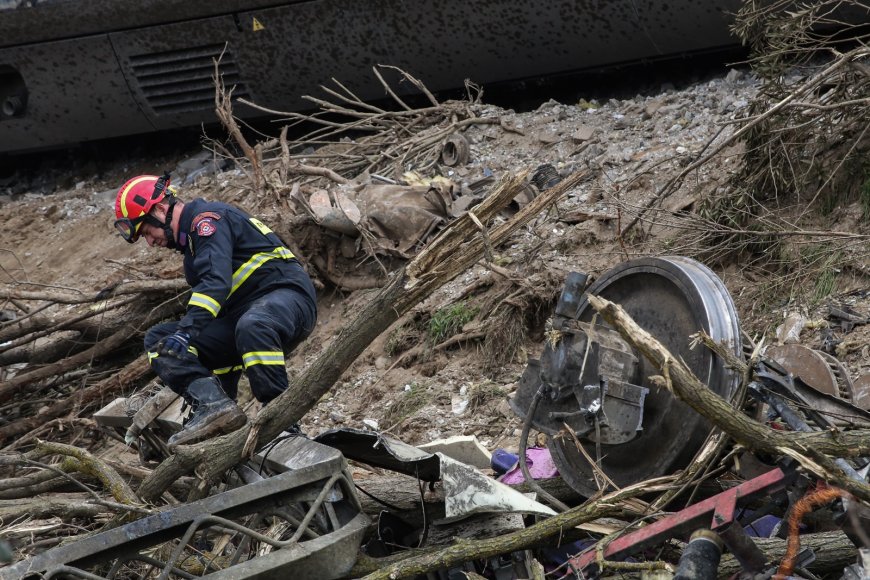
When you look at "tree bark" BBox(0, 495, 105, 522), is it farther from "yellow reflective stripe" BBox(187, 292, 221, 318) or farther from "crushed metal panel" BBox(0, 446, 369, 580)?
"yellow reflective stripe" BBox(187, 292, 221, 318)

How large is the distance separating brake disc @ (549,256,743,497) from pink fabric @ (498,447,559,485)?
7.9 inches

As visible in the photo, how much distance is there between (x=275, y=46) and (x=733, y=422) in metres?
6.61

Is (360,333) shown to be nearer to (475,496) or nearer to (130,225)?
(475,496)

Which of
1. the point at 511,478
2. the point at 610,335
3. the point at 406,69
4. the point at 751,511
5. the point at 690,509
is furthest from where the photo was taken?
the point at 406,69

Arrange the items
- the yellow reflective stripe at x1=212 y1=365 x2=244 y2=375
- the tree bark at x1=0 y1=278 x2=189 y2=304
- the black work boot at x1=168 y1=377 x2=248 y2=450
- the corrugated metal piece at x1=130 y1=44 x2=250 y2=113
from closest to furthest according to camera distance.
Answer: the black work boot at x1=168 y1=377 x2=248 y2=450, the yellow reflective stripe at x1=212 y1=365 x2=244 y2=375, the tree bark at x1=0 y1=278 x2=189 y2=304, the corrugated metal piece at x1=130 y1=44 x2=250 y2=113

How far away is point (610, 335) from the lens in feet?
13.3

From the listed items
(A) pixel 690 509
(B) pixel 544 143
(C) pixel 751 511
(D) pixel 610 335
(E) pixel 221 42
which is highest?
(E) pixel 221 42

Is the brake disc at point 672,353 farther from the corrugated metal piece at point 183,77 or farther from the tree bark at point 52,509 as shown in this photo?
the corrugated metal piece at point 183,77

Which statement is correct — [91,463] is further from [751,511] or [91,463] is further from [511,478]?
[751,511]

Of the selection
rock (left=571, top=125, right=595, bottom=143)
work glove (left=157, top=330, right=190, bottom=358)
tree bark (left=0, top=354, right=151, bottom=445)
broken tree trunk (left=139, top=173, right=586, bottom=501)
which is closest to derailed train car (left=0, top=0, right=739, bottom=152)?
rock (left=571, top=125, right=595, bottom=143)

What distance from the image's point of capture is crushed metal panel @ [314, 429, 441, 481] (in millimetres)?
3859

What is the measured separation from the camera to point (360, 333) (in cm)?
378

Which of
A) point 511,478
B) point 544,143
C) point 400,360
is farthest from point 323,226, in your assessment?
point 511,478

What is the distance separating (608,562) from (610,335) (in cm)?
106
